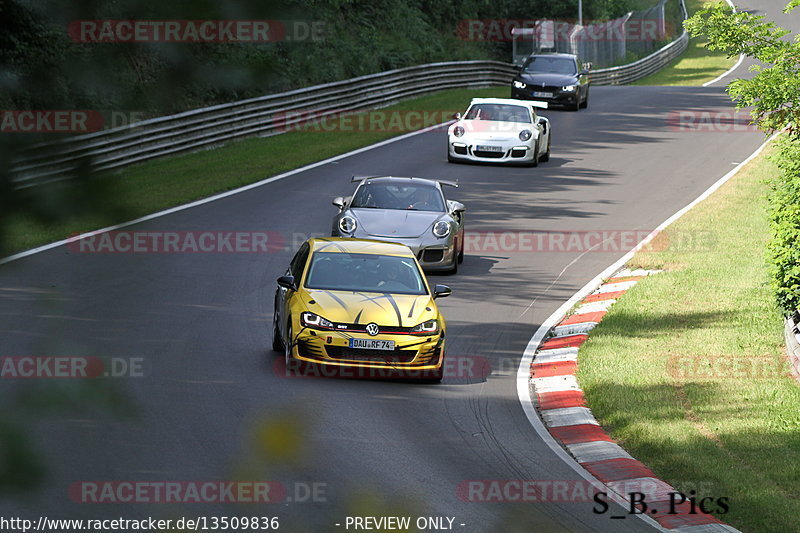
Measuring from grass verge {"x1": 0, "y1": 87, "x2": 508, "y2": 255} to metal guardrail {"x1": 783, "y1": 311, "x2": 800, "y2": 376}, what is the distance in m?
6.89

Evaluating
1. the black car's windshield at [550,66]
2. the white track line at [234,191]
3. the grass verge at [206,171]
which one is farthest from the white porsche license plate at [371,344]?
the black car's windshield at [550,66]

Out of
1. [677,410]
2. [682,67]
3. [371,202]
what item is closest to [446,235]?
[371,202]

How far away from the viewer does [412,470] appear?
9.58 meters

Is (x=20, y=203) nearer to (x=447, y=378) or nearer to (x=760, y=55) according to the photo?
(x=447, y=378)

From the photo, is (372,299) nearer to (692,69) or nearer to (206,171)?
(206,171)

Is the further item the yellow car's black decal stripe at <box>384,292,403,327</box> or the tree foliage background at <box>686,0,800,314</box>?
the tree foliage background at <box>686,0,800,314</box>

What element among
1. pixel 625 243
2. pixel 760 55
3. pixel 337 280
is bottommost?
pixel 625 243

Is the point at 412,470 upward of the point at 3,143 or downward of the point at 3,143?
downward

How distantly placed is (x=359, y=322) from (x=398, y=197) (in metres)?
7.21

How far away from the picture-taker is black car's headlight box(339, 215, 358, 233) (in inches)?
720

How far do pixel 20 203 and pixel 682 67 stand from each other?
6687cm

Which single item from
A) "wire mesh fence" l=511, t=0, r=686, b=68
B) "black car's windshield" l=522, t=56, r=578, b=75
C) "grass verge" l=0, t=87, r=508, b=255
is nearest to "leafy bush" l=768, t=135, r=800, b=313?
"grass verge" l=0, t=87, r=508, b=255

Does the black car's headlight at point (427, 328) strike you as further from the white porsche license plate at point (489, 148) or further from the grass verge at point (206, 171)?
the white porsche license plate at point (489, 148)

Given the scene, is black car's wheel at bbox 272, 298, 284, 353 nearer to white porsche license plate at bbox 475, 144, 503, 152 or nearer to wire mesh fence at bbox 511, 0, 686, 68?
white porsche license plate at bbox 475, 144, 503, 152
